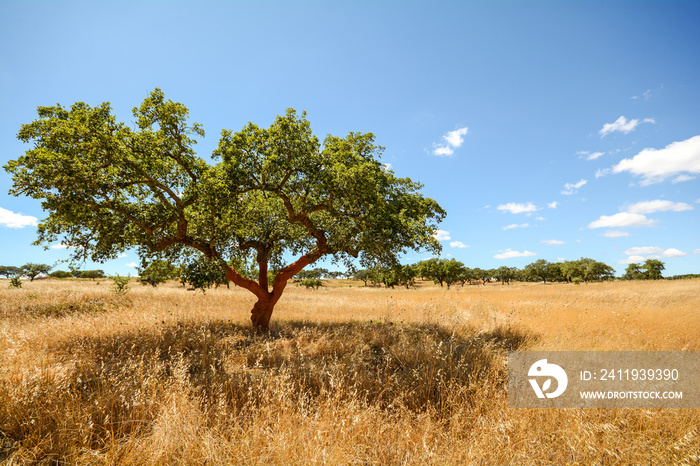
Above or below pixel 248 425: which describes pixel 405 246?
above

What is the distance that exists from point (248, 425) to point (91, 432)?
2225mm

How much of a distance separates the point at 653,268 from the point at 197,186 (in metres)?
139

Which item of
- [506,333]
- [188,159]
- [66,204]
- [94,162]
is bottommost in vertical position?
Result: [506,333]

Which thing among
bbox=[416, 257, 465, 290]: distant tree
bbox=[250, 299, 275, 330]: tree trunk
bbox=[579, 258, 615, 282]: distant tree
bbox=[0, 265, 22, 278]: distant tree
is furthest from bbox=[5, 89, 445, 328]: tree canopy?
bbox=[0, 265, 22, 278]: distant tree

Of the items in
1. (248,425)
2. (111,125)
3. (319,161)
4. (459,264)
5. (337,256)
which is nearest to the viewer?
(248,425)

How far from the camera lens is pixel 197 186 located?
9.87 metres

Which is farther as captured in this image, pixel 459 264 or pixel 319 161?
pixel 459 264

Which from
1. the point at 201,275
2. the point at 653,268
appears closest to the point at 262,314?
the point at 201,275

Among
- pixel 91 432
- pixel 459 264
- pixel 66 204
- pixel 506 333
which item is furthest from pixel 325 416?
pixel 459 264

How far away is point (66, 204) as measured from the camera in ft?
28.1

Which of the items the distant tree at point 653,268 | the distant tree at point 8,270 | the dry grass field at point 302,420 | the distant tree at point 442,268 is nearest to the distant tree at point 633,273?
the distant tree at point 653,268

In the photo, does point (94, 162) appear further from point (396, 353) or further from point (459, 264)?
point (459, 264)

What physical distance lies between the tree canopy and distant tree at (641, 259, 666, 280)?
4996 inches

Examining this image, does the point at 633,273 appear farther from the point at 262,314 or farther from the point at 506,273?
the point at 262,314
